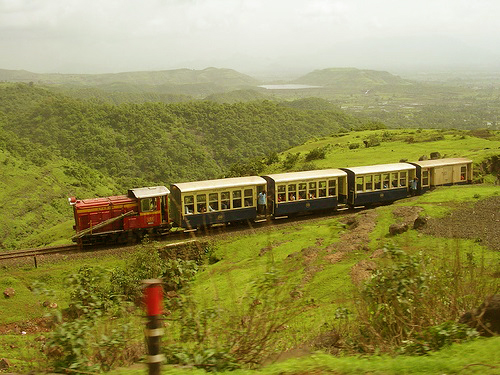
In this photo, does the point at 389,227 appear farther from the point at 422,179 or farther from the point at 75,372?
the point at 75,372

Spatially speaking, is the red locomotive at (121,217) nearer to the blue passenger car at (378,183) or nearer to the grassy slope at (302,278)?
the grassy slope at (302,278)

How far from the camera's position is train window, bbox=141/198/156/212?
780 inches

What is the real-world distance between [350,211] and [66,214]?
33753 millimetres

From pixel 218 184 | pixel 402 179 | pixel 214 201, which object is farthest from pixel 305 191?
pixel 402 179

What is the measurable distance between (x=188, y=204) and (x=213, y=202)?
116 cm

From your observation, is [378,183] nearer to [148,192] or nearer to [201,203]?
[201,203]

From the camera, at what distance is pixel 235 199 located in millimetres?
21203

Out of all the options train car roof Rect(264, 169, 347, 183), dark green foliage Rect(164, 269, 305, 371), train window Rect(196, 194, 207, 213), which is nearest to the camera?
dark green foliage Rect(164, 269, 305, 371)

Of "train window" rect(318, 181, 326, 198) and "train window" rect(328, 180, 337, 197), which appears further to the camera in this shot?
"train window" rect(328, 180, 337, 197)

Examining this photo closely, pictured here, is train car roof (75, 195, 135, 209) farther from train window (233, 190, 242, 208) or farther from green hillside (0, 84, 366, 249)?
green hillside (0, 84, 366, 249)

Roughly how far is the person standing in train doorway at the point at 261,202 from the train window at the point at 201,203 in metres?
2.60

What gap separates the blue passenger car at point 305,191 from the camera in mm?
22156

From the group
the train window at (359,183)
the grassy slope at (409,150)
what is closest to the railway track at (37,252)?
the train window at (359,183)

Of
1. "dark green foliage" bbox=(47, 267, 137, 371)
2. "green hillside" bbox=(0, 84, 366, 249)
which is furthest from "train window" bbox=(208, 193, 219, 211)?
Result: "green hillside" bbox=(0, 84, 366, 249)
